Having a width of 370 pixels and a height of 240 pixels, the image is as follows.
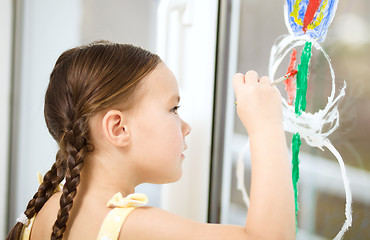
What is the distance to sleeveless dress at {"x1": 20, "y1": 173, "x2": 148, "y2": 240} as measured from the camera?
692 millimetres

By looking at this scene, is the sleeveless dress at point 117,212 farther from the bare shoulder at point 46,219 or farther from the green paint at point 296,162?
the green paint at point 296,162

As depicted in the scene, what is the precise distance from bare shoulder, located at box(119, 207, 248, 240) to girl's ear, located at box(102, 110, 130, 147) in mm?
114

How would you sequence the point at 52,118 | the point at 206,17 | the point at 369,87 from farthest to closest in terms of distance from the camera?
1. the point at 206,17
2. the point at 52,118
3. the point at 369,87

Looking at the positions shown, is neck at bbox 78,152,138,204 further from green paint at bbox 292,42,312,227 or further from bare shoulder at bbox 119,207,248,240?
green paint at bbox 292,42,312,227

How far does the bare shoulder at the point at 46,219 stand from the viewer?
79cm

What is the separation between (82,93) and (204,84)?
32 centimetres

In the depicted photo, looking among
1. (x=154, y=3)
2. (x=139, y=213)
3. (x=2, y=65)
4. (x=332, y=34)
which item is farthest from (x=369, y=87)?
(x=2, y=65)

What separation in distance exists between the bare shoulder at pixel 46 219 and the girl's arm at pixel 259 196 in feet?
0.54

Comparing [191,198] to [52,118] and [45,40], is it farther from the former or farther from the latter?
[45,40]

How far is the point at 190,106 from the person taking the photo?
1.03m

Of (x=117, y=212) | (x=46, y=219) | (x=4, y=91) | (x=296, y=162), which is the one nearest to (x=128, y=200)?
(x=117, y=212)

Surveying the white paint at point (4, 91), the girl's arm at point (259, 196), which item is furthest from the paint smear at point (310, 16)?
the white paint at point (4, 91)

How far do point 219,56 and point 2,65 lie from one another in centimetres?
97

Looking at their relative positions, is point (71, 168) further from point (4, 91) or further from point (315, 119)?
point (4, 91)
